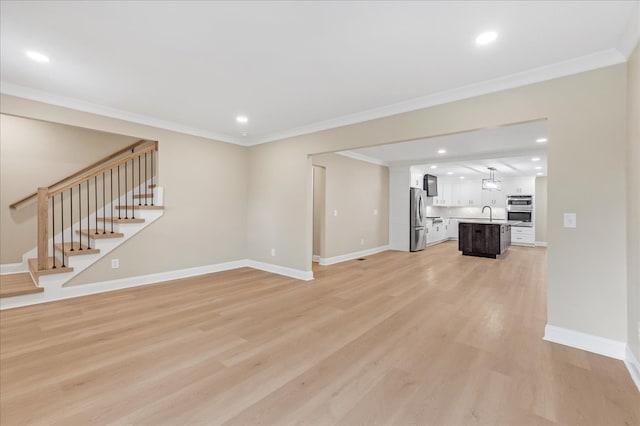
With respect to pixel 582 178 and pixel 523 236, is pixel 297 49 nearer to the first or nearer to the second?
pixel 582 178

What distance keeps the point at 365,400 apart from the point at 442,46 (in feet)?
9.14

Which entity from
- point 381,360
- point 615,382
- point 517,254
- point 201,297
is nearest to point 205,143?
point 201,297

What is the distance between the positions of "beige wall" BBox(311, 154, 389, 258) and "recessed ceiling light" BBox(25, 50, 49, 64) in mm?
3834

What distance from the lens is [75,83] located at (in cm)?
319

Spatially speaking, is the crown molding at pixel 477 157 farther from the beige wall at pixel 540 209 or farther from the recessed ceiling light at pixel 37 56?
the recessed ceiling light at pixel 37 56

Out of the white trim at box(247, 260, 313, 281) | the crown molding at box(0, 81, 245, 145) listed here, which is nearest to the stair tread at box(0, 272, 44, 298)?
the crown molding at box(0, 81, 245, 145)

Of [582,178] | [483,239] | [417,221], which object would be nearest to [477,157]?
[483,239]

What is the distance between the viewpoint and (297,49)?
2461 mm

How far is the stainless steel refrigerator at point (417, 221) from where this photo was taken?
798 cm

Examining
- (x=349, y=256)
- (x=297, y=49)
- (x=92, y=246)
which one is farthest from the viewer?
(x=349, y=256)

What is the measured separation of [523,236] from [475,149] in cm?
539

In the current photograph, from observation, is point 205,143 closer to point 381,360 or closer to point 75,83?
point 75,83

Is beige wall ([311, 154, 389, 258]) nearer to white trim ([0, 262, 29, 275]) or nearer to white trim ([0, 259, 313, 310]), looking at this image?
white trim ([0, 259, 313, 310])

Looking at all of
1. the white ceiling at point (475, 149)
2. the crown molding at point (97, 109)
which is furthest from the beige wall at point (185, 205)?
the white ceiling at point (475, 149)
